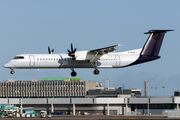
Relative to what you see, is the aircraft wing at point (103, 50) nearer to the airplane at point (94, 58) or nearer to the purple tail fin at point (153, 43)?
the airplane at point (94, 58)

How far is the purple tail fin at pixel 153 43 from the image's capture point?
1913 inches

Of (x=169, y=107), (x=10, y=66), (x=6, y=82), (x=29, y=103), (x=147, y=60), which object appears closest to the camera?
(x=10, y=66)

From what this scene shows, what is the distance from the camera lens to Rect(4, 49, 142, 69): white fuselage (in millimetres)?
43969

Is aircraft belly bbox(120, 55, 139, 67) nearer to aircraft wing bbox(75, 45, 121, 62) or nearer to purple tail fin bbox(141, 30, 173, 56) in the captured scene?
purple tail fin bbox(141, 30, 173, 56)

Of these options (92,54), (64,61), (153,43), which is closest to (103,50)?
(92,54)

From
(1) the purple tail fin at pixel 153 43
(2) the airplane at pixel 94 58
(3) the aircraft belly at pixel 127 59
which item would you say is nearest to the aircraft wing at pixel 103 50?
(2) the airplane at pixel 94 58

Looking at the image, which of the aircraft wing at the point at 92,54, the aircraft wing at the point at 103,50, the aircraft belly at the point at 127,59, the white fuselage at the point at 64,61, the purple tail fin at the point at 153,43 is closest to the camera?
the white fuselage at the point at 64,61

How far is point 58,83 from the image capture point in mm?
119938

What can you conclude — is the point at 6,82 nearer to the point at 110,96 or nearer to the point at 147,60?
the point at 110,96

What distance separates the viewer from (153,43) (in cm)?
4894

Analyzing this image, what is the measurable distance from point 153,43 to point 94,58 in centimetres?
953

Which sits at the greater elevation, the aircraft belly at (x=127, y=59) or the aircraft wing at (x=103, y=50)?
the aircraft wing at (x=103, y=50)

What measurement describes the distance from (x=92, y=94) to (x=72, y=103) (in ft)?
42.1

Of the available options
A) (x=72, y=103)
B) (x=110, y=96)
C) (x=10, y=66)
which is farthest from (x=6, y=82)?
(x=10, y=66)
